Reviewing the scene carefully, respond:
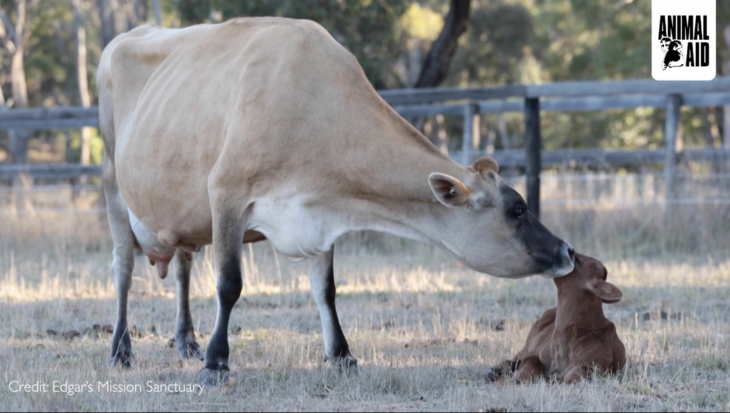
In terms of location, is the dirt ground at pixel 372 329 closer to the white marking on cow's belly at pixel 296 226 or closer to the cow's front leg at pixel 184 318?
the cow's front leg at pixel 184 318

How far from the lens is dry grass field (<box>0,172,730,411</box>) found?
492 cm

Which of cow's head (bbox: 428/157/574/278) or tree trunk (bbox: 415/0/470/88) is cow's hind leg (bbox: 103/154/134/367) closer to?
cow's head (bbox: 428/157/574/278)

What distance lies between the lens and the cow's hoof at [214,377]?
5.30 m

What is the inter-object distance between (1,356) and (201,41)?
236cm

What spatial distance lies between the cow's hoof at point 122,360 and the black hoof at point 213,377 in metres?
0.80

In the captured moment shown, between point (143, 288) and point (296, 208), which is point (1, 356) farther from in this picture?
point (143, 288)

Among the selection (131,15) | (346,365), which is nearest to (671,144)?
(346,365)

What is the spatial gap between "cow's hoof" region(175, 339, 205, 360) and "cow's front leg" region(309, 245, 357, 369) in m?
0.87

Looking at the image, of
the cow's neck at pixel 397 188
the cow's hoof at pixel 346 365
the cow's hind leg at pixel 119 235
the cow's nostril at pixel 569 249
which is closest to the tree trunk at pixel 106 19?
the cow's hind leg at pixel 119 235

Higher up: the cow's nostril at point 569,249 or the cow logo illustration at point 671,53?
the cow logo illustration at point 671,53

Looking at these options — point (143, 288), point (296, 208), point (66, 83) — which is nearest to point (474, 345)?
point (296, 208)

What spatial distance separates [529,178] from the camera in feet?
37.7

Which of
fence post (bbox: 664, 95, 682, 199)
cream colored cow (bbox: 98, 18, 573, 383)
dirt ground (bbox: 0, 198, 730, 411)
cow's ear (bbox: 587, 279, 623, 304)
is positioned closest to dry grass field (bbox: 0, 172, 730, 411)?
dirt ground (bbox: 0, 198, 730, 411)

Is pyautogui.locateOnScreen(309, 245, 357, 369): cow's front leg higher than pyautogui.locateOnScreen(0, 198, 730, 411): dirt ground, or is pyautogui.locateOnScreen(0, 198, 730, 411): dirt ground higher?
pyautogui.locateOnScreen(309, 245, 357, 369): cow's front leg
